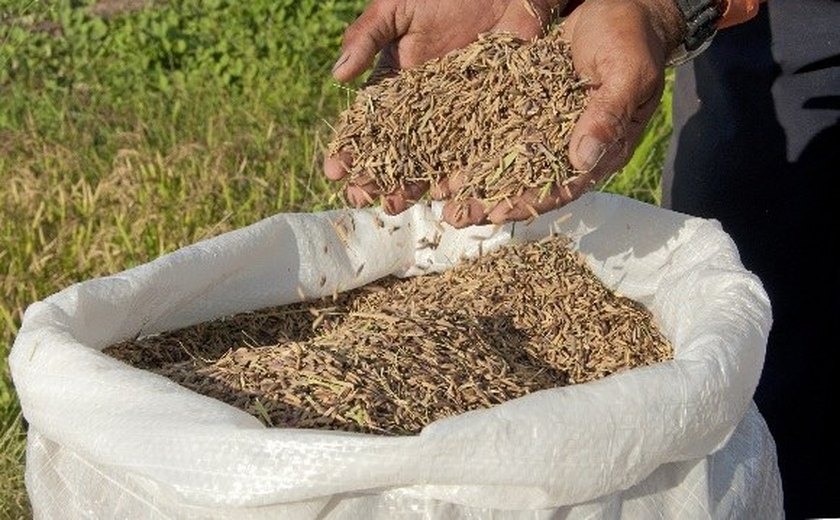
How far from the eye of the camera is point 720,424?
1605 mm

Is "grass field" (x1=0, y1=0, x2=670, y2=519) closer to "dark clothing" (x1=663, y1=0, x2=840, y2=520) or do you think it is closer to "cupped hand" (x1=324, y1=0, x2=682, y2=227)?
"cupped hand" (x1=324, y1=0, x2=682, y2=227)

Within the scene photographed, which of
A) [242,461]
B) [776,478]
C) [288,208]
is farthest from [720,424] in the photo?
[288,208]

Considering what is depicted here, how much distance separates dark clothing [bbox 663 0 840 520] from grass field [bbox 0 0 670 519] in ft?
2.37

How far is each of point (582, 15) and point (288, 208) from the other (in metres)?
1.42

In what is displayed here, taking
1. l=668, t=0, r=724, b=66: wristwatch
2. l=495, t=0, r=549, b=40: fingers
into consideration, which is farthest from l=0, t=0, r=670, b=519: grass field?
l=668, t=0, r=724, b=66: wristwatch

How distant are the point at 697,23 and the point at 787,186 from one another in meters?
0.55

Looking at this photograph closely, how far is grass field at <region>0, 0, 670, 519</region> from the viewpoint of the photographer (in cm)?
311

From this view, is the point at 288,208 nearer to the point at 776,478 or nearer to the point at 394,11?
the point at 394,11

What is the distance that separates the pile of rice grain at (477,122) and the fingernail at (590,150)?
5cm

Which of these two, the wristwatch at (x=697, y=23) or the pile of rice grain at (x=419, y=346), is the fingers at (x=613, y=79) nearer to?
the wristwatch at (x=697, y=23)

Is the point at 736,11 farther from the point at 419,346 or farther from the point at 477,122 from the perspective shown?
the point at 419,346

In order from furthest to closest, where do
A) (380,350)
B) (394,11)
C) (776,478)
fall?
(394,11) < (776,478) < (380,350)

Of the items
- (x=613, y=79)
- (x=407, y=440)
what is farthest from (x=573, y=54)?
(x=407, y=440)

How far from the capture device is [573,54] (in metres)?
2.06
